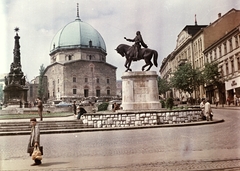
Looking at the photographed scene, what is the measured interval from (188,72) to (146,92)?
3218cm

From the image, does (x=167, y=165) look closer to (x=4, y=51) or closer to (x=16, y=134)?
(x=4, y=51)

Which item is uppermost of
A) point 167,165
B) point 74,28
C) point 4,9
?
point 74,28

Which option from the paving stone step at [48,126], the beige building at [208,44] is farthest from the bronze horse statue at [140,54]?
the beige building at [208,44]

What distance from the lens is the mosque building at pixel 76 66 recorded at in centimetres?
9506

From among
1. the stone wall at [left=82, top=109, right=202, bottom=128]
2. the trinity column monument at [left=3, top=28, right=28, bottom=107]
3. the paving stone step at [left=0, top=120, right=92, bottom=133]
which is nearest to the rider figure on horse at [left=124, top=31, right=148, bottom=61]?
the stone wall at [left=82, top=109, right=202, bottom=128]

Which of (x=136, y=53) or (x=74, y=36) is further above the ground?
(x=74, y=36)

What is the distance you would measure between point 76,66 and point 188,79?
53318mm

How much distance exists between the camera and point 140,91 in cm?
1980

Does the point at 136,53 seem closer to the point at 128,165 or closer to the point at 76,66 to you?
the point at 128,165

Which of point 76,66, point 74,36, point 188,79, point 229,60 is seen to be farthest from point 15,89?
point 74,36

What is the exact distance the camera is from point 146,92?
64.8ft

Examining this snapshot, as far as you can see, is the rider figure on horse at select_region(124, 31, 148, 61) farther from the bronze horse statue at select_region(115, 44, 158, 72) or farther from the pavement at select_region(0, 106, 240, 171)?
the pavement at select_region(0, 106, 240, 171)

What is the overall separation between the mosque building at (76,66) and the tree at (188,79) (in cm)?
4849

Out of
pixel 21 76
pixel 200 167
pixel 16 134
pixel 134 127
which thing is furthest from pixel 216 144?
pixel 21 76
